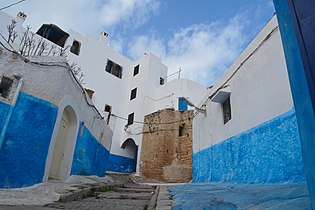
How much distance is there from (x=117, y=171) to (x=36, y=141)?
13.2 metres

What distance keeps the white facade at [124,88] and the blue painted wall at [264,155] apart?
11023 millimetres

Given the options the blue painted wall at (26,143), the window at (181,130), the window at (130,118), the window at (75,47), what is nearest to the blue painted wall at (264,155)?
the blue painted wall at (26,143)

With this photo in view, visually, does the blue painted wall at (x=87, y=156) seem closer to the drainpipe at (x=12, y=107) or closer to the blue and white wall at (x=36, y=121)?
the blue and white wall at (x=36, y=121)

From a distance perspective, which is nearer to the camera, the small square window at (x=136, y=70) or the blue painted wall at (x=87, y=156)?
the blue painted wall at (x=87, y=156)

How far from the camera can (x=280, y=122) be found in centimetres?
446

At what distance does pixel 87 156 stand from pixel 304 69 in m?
8.71

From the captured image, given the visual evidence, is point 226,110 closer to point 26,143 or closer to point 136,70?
point 26,143

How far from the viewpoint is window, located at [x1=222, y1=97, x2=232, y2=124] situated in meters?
7.32

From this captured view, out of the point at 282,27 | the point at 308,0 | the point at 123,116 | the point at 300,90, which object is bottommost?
the point at 300,90

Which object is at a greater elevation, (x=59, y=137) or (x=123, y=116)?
(x=123, y=116)

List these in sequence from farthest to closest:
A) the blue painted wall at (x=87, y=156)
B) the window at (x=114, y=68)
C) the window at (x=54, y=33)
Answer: the window at (x=114, y=68)
the window at (x=54, y=33)
the blue painted wall at (x=87, y=156)

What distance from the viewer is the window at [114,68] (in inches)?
812

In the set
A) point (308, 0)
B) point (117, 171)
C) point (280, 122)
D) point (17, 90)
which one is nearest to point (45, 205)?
point (17, 90)

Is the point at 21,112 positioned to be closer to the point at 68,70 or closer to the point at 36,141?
the point at 36,141
